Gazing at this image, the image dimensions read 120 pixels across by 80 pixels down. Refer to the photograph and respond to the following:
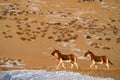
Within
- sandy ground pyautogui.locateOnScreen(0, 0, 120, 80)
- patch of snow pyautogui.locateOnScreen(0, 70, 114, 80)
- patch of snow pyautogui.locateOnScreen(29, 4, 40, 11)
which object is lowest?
sandy ground pyautogui.locateOnScreen(0, 0, 120, 80)

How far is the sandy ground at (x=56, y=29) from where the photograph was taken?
105 ft

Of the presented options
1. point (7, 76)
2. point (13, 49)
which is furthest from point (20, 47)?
point (7, 76)

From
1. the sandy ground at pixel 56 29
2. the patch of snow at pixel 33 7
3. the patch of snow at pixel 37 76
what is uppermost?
the patch of snow at pixel 37 76

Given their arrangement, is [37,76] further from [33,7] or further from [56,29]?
[33,7]

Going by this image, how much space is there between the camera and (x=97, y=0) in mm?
45562

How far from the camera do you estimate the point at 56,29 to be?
37.5 metres

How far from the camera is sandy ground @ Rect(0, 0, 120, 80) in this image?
105 feet

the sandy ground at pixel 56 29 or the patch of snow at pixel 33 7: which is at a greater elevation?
the patch of snow at pixel 33 7

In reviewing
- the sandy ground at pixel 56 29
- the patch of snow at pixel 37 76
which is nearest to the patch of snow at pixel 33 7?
the sandy ground at pixel 56 29

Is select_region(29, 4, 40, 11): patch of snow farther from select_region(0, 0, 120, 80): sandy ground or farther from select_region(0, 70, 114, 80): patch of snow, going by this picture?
select_region(0, 70, 114, 80): patch of snow

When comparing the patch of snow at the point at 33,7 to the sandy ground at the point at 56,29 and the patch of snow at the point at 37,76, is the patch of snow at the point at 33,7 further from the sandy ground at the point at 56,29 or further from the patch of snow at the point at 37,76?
the patch of snow at the point at 37,76

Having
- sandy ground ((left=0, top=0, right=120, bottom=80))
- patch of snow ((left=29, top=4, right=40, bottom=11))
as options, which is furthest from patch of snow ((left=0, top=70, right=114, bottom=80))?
patch of snow ((left=29, top=4, right=40, bottom=11))

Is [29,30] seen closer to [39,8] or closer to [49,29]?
[49,29]

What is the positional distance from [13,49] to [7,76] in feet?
84.1
